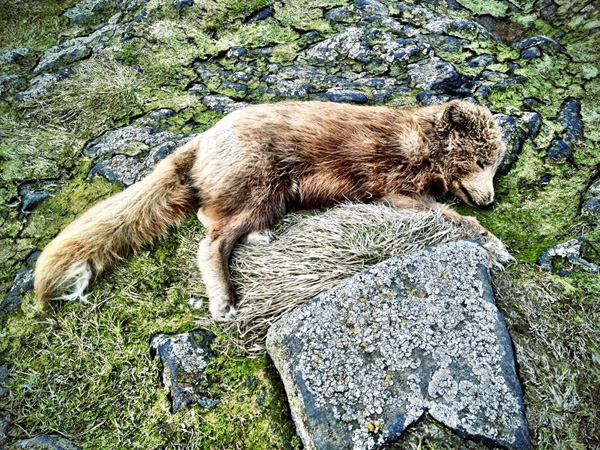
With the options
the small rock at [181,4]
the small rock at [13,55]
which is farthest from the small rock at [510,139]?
the small rock at [13,55]

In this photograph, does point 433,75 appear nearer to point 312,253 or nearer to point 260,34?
point 260,34

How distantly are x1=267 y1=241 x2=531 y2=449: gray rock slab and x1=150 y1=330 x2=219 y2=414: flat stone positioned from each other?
0.53 metres

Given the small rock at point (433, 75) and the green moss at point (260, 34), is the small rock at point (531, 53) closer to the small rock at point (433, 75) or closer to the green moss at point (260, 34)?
the small rock at point (433, 75)

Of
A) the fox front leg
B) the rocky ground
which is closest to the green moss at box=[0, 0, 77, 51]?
the rocky ground

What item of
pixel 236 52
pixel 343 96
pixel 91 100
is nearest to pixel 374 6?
pixel 343 96

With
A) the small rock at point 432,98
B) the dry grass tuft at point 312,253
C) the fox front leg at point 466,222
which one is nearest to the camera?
the dry grass tuft at point 312,253

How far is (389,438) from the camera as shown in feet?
9.22

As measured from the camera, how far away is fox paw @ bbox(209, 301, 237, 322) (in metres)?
3.75

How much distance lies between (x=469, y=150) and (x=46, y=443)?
432 centimetres

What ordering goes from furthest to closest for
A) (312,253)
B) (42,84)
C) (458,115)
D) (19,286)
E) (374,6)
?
(374,6), (42,84), (458,115), (19,286), (312,253)

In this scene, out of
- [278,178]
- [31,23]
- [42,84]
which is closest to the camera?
[278,178]

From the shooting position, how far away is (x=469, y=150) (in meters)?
4.78

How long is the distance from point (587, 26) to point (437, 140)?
3334 mm

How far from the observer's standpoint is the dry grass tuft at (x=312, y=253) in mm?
3707
